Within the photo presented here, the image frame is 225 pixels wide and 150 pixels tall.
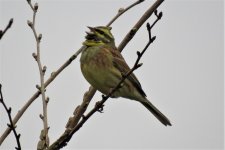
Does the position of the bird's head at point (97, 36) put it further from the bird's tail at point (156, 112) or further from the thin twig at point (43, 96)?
the thin twig at point (43, 96)

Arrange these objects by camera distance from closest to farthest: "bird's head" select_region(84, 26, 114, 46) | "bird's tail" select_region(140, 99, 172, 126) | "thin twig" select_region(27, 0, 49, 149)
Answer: "thin twig" select_region(27, 0, 49, 149), "bird's tail" select_region(140, 99, 172, 126), "bird's head" select_region(84, 26, 114, 46)

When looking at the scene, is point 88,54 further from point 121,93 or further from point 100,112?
point 100,112

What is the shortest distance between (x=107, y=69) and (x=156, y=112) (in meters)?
1.13

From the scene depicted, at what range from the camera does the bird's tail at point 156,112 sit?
693cm

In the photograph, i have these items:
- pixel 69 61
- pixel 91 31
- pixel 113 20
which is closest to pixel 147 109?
pixel 91 31

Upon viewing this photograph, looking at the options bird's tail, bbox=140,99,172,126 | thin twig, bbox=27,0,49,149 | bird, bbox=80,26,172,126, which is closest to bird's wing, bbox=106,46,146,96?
bird, bbox=80,26,172,126

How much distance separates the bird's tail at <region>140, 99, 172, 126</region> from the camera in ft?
22.7

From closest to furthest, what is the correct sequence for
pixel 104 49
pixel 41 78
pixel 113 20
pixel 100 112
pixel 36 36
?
pixel 41 78 < pixel 36 36 < pixel 113 20 < pixel 100 112 < pixel 104 49

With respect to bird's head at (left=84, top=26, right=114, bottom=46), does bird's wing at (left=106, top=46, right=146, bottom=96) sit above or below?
below

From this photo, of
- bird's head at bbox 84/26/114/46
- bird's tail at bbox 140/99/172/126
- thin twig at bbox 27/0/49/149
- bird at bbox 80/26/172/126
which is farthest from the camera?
bird's head at bbox 84/26/114/46

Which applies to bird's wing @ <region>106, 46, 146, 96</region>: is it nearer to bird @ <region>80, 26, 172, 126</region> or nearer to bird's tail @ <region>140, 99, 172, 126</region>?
bird @ <region>80, 26, 172, 126</region>

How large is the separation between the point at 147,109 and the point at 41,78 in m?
3.30

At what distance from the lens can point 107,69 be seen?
6.77 m

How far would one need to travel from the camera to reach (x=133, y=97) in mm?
7008
